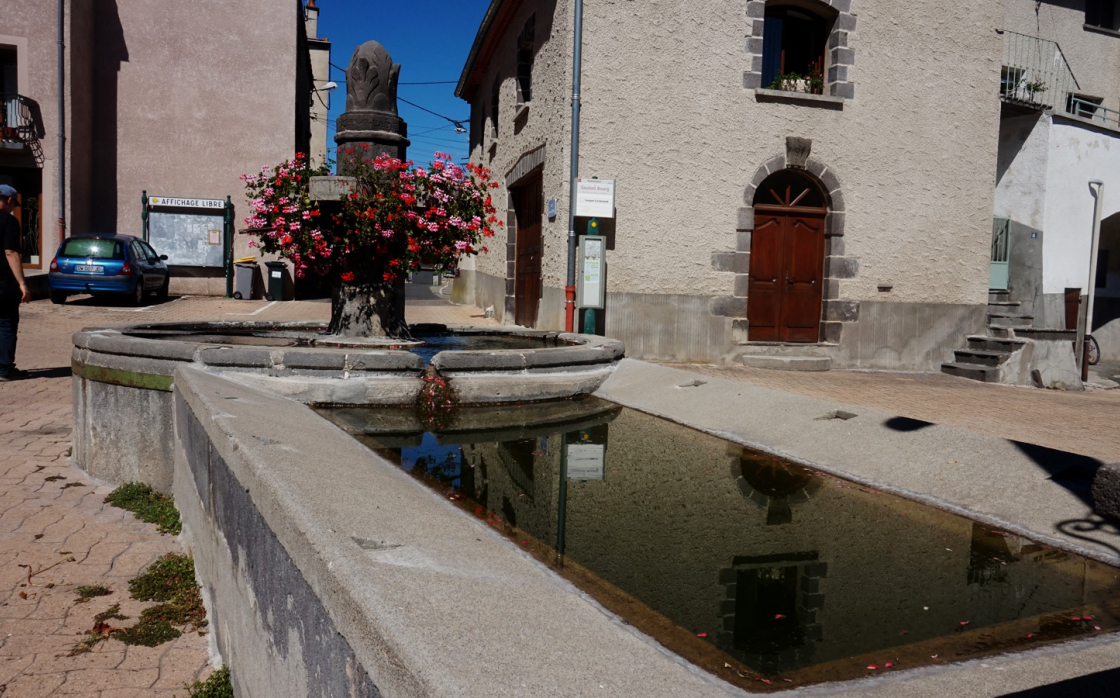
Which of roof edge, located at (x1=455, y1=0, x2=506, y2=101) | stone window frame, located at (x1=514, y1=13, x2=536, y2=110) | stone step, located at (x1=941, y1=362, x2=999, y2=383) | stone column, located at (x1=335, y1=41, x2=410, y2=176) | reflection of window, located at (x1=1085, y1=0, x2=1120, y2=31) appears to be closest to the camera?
stone column, located at (x1=335, y1=41, x2=410, y2=176)

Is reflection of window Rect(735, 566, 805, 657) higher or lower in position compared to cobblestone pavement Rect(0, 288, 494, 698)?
higher

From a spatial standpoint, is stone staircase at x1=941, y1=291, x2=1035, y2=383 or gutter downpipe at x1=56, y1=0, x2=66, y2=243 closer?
stone staircase at x1=941, y1=291, x2=1035, y2=383

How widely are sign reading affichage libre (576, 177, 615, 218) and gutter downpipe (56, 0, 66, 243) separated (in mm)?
13292

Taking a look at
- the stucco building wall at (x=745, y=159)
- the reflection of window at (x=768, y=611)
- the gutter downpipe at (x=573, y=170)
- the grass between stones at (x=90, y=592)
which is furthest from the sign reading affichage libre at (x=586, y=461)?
the stucco building wall at (x=745, y=159)

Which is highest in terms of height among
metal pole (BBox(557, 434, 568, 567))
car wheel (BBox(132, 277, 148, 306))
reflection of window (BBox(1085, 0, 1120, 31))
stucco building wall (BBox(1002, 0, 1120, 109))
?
reflection of window (BBox(1085, 0, 1120, 31))

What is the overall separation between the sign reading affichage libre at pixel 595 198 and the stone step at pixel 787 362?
2.86 metres

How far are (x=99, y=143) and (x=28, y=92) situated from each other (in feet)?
5.69

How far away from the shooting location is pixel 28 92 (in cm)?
1811

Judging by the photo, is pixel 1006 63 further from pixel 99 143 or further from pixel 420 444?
pixel 99 143

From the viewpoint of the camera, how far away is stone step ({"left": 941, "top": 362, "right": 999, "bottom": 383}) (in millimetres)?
11852

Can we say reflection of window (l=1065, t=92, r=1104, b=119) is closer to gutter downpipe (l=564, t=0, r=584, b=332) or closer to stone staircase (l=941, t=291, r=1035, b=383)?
stone staircase (l=941, t=291, r=1035, b=383)

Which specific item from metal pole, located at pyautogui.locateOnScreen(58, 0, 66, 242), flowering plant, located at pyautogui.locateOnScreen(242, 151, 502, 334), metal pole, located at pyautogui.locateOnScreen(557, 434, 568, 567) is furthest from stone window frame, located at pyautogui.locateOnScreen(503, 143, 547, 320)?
metal pole, located at pyautogui.locateOnScreen(58, 0, 66, 242)

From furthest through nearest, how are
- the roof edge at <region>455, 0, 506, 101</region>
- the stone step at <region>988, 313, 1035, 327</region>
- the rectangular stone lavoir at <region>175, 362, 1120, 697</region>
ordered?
1. the roof edge at <region>455, 0, 506, 101</region>
2. the stone step at <region>988, 313, 1035, 327</region>
3. the rectangular stone lavoir at <region>175, 362, 1120, 697</region>

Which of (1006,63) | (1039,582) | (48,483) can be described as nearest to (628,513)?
(1039,582)
